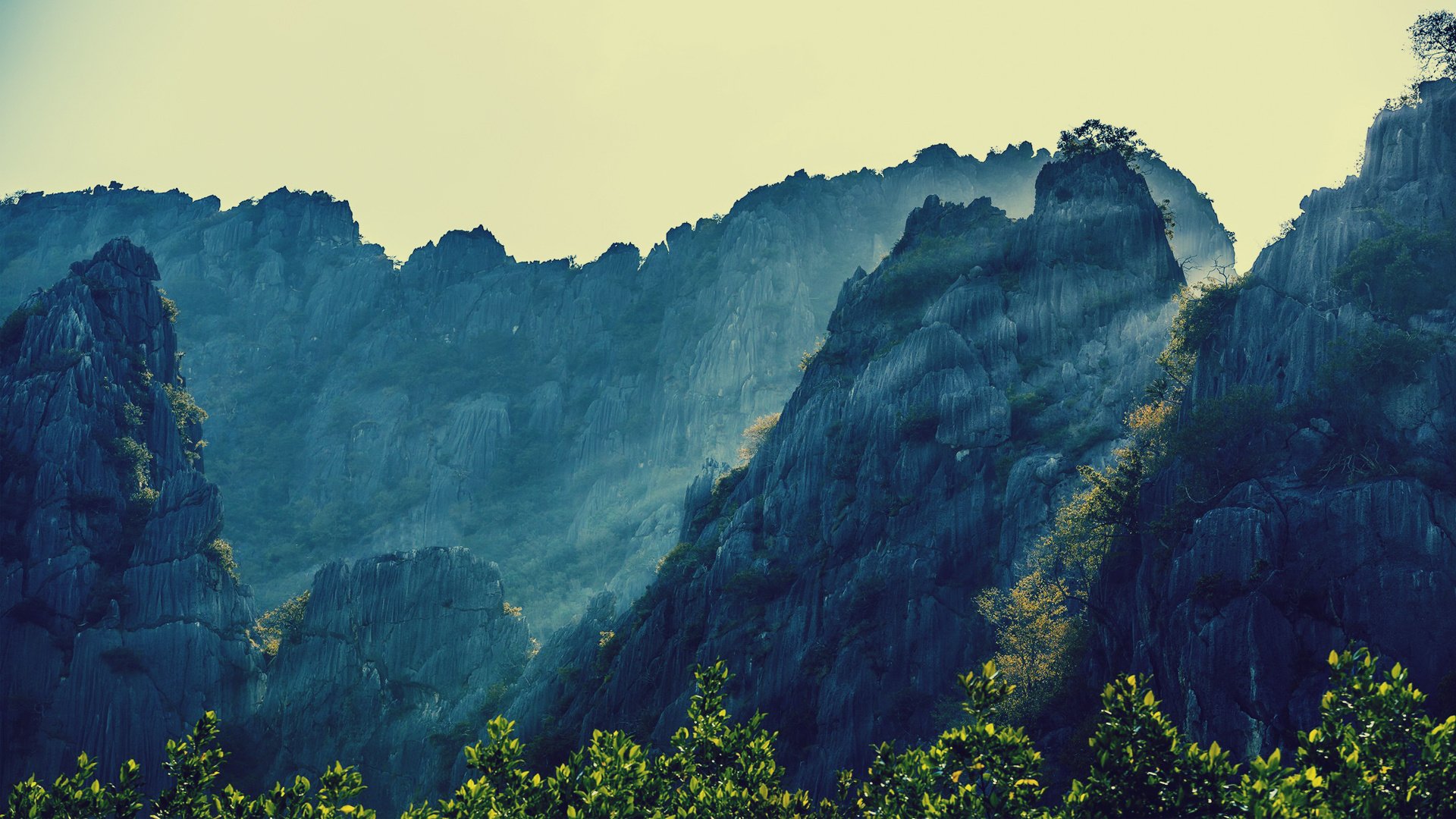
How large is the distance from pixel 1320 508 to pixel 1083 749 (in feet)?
40.7

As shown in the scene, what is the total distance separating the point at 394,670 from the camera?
82312 mm

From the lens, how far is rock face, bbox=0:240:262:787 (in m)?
74.9

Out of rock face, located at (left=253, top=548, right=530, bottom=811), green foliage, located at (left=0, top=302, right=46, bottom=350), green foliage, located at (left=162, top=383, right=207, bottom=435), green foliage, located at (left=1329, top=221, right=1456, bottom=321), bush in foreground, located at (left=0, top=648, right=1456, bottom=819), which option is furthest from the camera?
green foliage, located at (left=162, top=383, right=207, bottom=435)

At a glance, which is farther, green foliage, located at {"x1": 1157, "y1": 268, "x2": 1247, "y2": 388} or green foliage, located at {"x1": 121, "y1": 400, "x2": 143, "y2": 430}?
green foliage, located at {"x1": 121, "y1": 400, "x2": 143, "y2": 430}

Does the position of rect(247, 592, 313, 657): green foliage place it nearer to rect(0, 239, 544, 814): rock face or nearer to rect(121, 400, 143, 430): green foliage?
rect(0, 239, 544, 814): rock face

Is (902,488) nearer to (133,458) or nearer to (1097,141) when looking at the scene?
(1097,141)

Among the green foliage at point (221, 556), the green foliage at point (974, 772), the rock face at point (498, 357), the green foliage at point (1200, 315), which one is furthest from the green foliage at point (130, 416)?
the green foliage at point (974, 772)

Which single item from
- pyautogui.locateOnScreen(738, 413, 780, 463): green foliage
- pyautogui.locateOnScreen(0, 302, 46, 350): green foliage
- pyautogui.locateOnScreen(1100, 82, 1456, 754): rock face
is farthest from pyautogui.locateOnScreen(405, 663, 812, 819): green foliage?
pyautogui.locateOnScreen(0, 302, 46, 350): green foliage

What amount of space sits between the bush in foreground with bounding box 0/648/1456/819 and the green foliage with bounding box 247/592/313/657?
5628 cm

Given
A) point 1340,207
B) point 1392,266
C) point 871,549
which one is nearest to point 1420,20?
point 1340,207

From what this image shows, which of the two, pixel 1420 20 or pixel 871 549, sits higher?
pixel 1420 20

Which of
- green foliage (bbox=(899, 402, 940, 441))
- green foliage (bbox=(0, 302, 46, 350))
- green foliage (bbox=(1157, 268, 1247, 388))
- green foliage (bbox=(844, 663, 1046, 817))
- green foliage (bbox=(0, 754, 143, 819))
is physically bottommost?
green foliage (bbox=(844, 663, 1046, 817))

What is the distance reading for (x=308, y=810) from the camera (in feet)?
85.3

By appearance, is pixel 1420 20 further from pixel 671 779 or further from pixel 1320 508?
pixel 671 779
